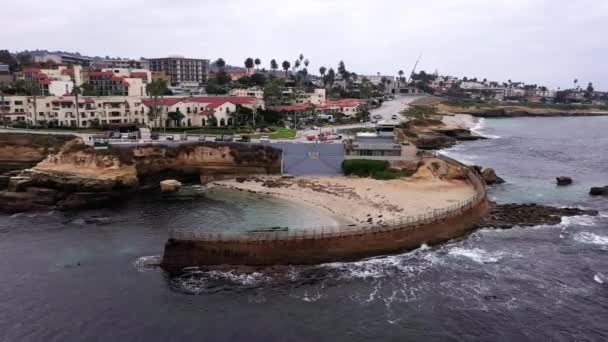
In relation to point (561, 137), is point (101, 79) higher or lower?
higher

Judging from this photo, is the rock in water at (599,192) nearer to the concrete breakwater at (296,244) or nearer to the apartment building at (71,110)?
the concrete breakwater at (296,244)

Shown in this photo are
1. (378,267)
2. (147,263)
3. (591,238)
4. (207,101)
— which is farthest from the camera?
(207,101)

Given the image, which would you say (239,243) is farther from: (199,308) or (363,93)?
(363,93)

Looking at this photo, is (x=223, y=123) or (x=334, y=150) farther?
(x=223, y=123)

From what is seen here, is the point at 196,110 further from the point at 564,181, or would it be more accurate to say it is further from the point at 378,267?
the point at 564,181

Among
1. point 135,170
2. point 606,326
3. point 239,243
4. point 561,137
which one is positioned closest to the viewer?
point 606,326

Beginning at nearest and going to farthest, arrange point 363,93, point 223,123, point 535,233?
point 535,233, point 223,123, point 363,93

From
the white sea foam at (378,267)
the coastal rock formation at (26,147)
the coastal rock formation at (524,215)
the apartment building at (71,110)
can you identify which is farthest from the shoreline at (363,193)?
the apartment building at (71,110)

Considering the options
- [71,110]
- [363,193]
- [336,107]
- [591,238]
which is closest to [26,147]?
[71,110]

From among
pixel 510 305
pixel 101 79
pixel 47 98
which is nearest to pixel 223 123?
pixel 47 98
